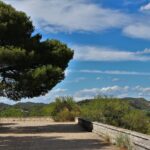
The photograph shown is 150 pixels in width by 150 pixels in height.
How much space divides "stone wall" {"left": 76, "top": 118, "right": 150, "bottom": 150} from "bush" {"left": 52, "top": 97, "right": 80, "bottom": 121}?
19.1m

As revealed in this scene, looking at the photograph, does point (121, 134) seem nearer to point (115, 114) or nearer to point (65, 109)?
point (115, 114)

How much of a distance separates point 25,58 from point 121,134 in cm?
1509

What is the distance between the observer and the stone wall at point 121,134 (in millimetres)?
15115

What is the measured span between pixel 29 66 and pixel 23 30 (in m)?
2.53

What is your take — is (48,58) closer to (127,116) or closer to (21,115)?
(127,116)

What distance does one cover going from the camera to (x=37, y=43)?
36.5 m

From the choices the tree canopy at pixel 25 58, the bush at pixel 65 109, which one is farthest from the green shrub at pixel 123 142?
the bush at pixel 65 109

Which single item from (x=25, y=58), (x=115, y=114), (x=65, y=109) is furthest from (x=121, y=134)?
(x=65, y=109)

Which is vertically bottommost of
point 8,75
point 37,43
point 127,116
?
point 127,116

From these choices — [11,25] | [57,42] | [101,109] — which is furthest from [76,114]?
[11,25]

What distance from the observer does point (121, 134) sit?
2017cm

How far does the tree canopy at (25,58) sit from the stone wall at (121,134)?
176 inches

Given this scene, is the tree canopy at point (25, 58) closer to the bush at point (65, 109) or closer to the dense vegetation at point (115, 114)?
the dense vegetation at point (115, 114)

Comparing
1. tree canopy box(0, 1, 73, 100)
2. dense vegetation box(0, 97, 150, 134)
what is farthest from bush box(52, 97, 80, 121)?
tree canopy box(0, 1, 73, 100)
